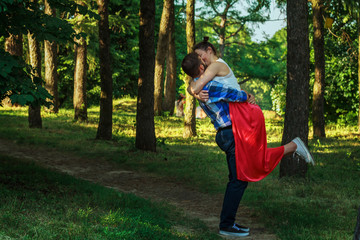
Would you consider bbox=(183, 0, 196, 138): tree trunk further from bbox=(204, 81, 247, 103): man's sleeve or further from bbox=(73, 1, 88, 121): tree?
bbox=(204, 81, 247, 103): man's sleeve

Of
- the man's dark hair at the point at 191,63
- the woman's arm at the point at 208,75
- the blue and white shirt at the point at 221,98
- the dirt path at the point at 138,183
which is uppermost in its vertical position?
the man's dark hair at the point at 191,63

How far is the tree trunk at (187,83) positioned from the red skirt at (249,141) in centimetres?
1098

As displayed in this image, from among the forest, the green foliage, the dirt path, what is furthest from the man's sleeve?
the green foliage

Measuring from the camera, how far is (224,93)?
5414 mm

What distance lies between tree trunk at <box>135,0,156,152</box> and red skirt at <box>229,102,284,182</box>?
7.16 m

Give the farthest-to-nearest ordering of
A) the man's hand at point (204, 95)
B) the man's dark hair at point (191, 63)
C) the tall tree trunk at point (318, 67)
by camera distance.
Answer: the tall tree trunk at point (318, 67), the man's hand at point (204, 95), the man's dark hair at point (191, 63)

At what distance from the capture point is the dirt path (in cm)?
679

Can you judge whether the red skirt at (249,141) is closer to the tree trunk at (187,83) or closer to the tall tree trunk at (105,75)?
the tall tree trunk at (105,75)

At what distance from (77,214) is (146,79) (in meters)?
7.33

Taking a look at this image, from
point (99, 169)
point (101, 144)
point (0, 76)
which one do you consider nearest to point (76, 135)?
point (101, 144)

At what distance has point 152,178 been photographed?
990cm

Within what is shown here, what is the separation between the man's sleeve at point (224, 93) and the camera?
541cm

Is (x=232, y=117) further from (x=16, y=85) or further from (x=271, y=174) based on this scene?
(x=271, y=174)

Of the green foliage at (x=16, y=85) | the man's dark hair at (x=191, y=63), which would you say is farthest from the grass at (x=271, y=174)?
the green foliage at (x=16, y=85)
